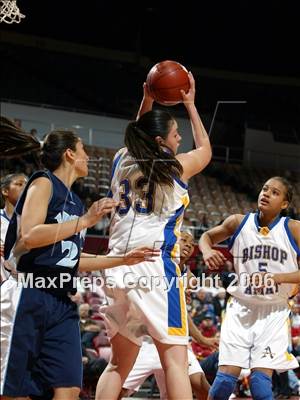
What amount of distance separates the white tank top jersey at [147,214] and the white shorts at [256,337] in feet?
4.61

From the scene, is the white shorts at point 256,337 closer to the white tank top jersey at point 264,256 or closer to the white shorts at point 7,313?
the white tank top jersey at point 264,256

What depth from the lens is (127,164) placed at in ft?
13.8

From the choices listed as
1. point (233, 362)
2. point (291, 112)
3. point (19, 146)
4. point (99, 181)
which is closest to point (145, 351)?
point (233, 362)

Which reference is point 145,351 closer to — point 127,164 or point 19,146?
point 127,164

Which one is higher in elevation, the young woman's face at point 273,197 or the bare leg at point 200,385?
the young woman's face at point 273,197

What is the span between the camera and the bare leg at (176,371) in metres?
3.84

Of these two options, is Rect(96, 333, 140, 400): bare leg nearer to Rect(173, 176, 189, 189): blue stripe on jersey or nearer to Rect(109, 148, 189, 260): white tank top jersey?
Rect(109, 148, 189, 260): white tank top jersey

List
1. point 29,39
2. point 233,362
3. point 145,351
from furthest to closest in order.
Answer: point 29,39, point 145,351, point 233,362

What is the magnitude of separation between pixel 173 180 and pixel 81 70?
50.0ft

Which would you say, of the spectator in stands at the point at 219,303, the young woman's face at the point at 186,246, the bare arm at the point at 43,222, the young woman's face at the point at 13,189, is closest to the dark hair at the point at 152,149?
the bare arm at the point at 43,222

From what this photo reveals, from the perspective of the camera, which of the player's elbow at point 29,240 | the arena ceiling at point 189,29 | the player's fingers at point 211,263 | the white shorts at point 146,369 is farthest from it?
the arena ceiling at point 189,29

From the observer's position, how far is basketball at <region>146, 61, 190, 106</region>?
4496 mm

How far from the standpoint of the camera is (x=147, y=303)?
12.9ft

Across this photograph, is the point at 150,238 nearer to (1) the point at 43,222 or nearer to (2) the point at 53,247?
(2) the point at 53,247
